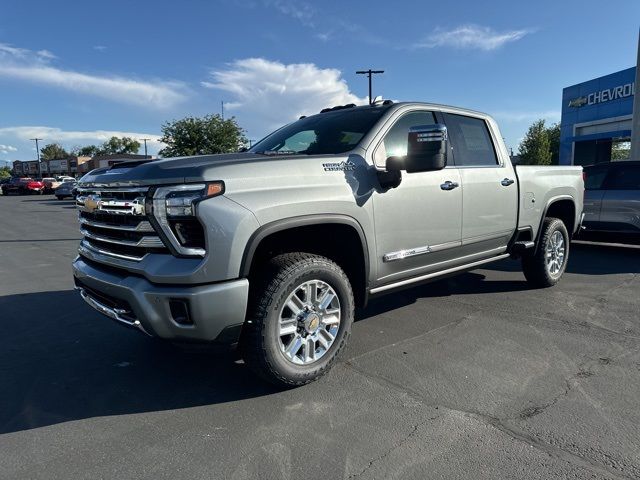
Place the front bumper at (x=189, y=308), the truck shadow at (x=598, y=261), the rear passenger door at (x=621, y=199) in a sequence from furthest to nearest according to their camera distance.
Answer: the rear passenger door at (x=621, y=199), the truck shadow at (x=598, y=261), the front bumper at (x=189, y=308)

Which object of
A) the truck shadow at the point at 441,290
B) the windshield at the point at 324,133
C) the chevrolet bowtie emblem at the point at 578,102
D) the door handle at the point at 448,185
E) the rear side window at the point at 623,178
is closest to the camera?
the windshield at the point at 324,133

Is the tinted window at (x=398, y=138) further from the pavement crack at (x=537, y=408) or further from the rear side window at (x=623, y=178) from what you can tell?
the rear side window at (x=623, y=178)

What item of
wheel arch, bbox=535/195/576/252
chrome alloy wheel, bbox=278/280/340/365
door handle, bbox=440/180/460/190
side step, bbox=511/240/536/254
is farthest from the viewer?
wheel arch, bbox=535/195/576/252

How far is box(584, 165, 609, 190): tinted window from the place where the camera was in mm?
8656

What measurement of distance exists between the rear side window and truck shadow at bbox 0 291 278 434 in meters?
7.54

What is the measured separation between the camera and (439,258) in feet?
14.2

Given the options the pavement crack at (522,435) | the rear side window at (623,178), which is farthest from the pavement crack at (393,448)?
the rear side window at (623,178)

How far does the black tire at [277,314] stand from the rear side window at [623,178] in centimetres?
710

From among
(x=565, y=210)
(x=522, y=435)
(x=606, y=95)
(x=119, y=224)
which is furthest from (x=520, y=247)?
(x=606, y=95)

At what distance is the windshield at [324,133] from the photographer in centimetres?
398

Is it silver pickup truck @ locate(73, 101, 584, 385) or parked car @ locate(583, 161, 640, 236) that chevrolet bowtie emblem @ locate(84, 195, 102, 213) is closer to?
silver pickup truck @ locate(73, 101, 584, 385)

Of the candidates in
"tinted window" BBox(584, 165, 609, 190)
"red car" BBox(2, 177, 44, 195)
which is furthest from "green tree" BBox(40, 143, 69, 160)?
"tinted window" BBox(584, 165, 609, 190)

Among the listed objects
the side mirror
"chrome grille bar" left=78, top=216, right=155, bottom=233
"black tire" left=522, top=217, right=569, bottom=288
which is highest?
the side mirror

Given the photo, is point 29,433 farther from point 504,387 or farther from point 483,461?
point 504,387
